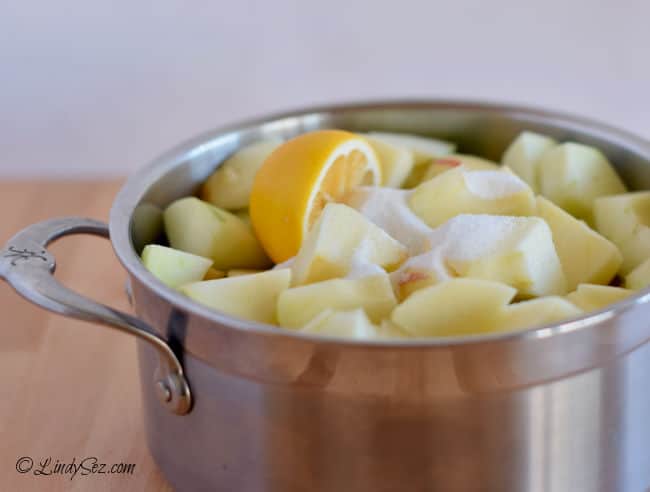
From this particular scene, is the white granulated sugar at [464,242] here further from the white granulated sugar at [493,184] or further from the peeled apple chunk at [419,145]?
the peeled apple chunk at [419,145]

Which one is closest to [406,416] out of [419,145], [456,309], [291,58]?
[456,309]

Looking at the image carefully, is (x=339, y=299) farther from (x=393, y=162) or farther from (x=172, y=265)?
(x=393, y=162)

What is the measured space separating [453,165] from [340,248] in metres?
0.29

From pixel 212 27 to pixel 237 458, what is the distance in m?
0.98

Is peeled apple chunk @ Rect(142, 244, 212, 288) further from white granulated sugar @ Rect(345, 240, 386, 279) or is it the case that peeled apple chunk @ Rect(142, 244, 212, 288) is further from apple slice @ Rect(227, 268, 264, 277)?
white granulated sugar @ Rect(345, 240, 386, 279)

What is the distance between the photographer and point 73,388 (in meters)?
1.14

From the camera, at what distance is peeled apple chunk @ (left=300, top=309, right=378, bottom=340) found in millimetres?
788

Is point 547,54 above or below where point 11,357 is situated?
above

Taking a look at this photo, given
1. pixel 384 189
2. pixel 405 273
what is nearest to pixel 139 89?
pixel 384 189

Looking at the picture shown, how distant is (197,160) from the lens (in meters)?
1.19

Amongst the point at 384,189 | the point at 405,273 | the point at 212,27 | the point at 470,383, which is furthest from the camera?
the point at 212,27

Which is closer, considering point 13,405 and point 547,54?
point 13,405

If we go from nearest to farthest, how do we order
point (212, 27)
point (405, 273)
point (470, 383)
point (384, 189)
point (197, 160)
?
point (470, 383) → point (405, 273) → point (384, 189) → point (197, 160) → point (212, 27)

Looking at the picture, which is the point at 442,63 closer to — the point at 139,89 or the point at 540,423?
the point at 139,89
